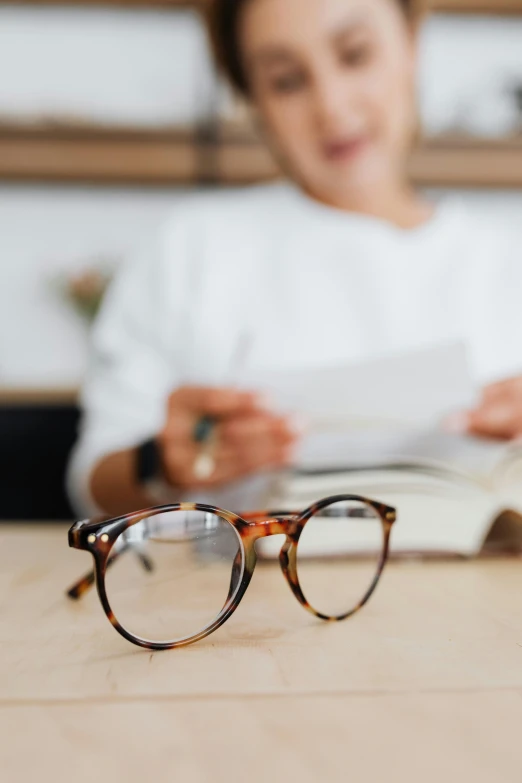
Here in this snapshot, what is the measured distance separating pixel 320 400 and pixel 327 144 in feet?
1.58

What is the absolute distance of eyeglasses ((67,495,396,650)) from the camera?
337 millimetres

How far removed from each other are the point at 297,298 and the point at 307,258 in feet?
0.24

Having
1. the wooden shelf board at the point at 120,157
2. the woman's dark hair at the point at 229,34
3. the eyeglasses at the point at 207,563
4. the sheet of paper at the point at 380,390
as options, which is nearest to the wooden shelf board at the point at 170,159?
the wooden shelf board at the point at 120,157

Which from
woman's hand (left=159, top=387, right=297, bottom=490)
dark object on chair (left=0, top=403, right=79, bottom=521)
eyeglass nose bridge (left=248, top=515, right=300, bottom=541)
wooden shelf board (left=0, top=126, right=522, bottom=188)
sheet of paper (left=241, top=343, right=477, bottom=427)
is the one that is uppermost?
wooden shelf board (left=0, top=126, right=522, bottom=188)

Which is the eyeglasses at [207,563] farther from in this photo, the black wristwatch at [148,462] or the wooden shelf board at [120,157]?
the wooden shelf board at [120,157]

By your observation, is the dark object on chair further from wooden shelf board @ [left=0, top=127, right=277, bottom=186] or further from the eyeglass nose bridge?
→ the eyeglass nose bridge

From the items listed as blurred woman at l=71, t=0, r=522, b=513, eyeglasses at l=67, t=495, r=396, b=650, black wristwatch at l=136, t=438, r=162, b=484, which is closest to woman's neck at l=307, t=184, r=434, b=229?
blurred woman at l=71, t=0, r=522, b=513

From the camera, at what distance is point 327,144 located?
1048mm

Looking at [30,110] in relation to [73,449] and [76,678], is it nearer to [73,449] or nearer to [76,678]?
[73,449]

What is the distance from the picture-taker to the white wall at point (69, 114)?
1.17 metres

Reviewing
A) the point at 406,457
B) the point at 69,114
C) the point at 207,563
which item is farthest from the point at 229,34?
the point at 207,563

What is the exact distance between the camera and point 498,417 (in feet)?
2.47

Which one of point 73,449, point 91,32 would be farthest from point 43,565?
point 91,32

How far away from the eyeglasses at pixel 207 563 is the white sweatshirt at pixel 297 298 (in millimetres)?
548
